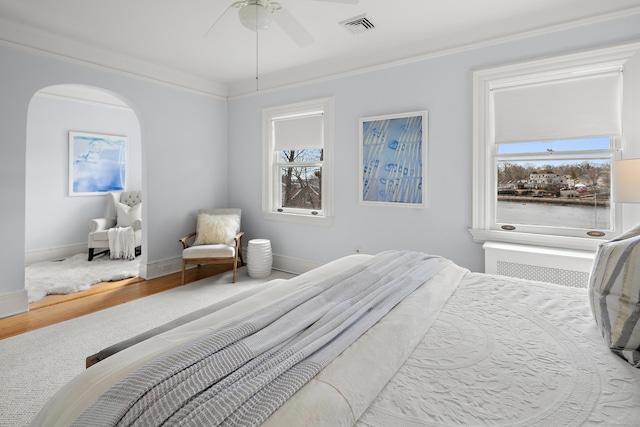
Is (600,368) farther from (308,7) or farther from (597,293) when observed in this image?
(308,7)

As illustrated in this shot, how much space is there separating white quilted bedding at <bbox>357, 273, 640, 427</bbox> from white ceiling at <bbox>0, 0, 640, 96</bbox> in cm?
252

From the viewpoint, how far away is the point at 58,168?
5238 millimetres

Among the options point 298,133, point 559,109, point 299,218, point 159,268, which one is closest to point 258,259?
point 299,218

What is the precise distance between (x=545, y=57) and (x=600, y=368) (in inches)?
107

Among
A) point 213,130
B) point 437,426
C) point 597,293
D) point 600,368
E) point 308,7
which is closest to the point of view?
point 437,426

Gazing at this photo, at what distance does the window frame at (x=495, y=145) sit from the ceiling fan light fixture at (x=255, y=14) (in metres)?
2.00

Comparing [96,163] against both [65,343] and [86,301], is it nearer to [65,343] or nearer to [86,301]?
[86,301]

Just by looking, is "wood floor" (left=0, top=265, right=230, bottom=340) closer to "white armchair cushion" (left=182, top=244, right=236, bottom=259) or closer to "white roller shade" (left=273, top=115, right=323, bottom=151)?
"white armchair cushion" (left=182, top=244, right=236, bottom=259)

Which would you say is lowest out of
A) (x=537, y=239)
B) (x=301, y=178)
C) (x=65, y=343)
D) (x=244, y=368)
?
(x=65, y=343)

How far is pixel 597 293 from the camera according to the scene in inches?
53.9

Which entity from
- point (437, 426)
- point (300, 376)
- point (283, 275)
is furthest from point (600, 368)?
point (283, 275)

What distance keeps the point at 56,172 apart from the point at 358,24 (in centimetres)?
505

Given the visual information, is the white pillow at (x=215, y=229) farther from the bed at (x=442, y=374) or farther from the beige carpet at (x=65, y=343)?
the bed at (x=442, y=374)

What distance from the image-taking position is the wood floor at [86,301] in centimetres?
302
